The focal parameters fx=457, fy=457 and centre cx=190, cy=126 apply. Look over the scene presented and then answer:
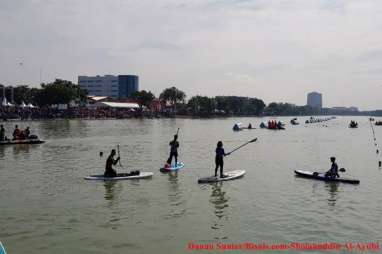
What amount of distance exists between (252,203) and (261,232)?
Result: 443 cm

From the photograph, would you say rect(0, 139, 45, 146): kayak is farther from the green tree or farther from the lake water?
the green tree

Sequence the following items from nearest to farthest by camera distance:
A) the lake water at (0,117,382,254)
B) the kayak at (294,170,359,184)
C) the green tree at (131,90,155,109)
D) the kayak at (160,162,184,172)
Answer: the lake water at (0,117,382,254) < the kayak at (294,170,359,184) < the kayak at (160,162,184,172) < the green tree at (131,90,155,109)

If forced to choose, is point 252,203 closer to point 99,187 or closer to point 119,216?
point 119,216

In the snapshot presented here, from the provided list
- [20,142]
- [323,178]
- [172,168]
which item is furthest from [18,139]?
[323,178]

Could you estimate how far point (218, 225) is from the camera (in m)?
16.1

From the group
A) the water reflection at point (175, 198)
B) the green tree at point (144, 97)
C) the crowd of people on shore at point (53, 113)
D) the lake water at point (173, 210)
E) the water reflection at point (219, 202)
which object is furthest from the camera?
the green tree at point (144, 97)

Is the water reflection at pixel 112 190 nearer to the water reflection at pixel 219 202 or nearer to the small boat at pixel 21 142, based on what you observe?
the water reflection at pixel 219 202

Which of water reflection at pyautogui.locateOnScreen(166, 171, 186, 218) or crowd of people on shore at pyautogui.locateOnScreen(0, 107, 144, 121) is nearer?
water reflection at pyautogui.locateOnScreen(166, 171, 186, 218)

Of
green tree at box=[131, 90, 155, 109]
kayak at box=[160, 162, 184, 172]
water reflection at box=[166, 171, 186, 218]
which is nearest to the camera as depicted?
water reflection at box=[166, 171, 186, 218]

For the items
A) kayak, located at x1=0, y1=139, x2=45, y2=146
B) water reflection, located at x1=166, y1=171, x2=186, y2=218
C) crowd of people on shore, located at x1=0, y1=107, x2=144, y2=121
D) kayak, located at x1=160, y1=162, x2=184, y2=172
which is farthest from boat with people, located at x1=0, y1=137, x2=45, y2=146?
crowd of people on shore, located at x1=0, y1=107, x2=144, y2=121

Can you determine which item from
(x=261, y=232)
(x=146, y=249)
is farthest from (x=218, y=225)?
(x=146, y=249)

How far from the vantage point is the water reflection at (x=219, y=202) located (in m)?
16.6

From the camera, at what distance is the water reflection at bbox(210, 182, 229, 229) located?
54.5 ft

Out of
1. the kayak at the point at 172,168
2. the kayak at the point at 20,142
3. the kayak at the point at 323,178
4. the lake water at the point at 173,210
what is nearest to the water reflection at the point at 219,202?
the lake water at the point at 173,210
